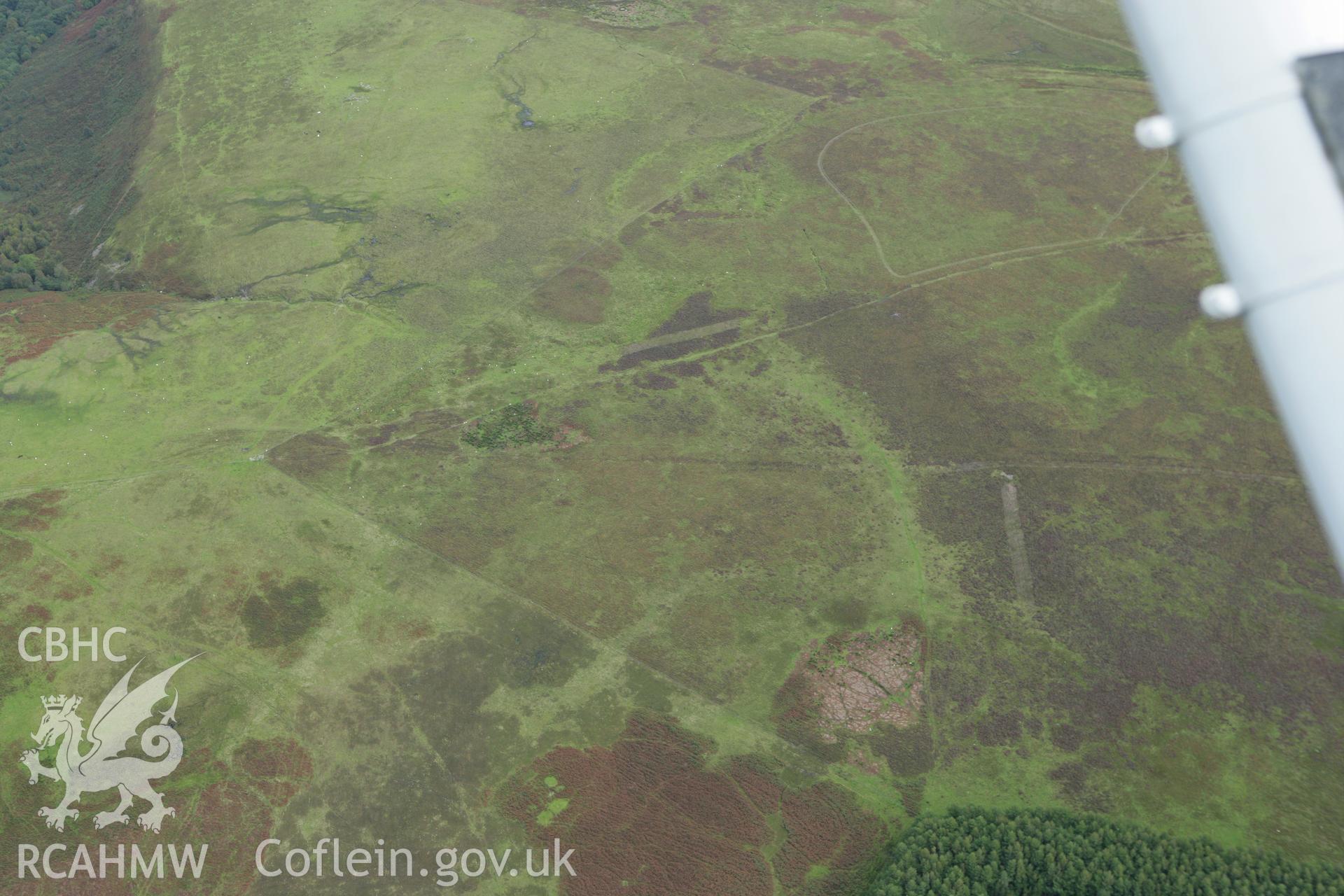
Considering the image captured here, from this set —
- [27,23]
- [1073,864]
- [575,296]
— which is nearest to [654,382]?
[575,296]

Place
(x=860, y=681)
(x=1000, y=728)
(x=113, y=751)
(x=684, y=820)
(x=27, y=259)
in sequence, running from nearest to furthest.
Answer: (x=684, y=820), (x=113, y=751), (x=1000, y=728), (x=860, y=681), (x=27, y=259)

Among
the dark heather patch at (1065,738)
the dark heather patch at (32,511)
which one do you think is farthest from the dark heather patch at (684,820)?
the dark heather patch at (32,511)

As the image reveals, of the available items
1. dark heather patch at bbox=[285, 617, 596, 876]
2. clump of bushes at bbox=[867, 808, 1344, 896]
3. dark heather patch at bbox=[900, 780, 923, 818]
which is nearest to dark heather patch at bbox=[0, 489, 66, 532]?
dark heather patch at bbox=[285, 617, 596, 876]

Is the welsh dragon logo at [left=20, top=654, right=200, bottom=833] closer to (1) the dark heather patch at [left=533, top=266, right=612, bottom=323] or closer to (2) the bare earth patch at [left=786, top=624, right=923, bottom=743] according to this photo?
(2) the bare earth patch at [left=786, top=624, right=923, bottom=743]

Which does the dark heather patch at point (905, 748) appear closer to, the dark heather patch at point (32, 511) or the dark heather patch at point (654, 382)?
the dark heather patch at point (654, 382)

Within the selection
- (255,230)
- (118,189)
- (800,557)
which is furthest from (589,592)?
(118,189)

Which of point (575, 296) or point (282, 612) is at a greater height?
point (575, 296)

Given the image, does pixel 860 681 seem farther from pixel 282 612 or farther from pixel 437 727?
pixel 282 612
